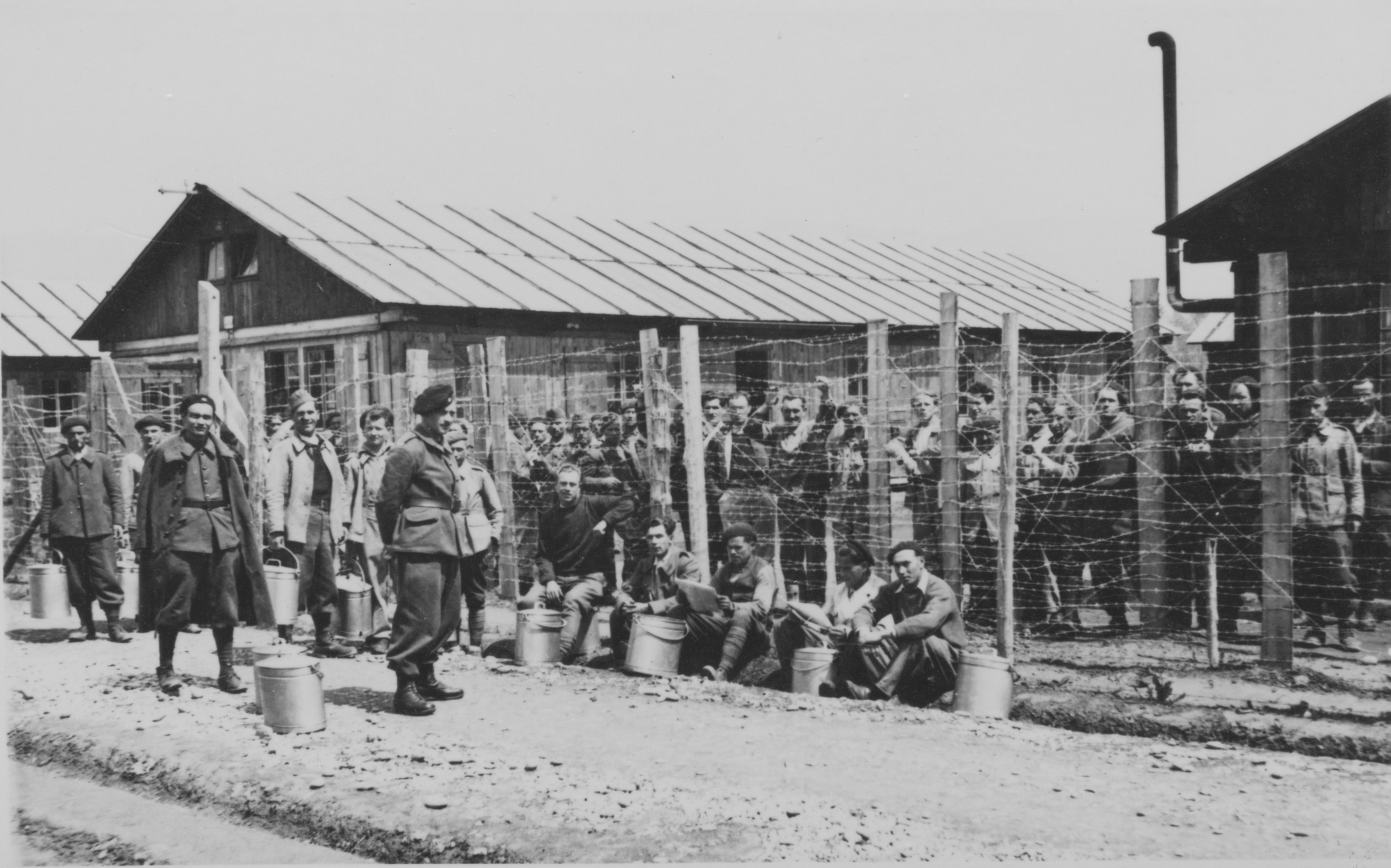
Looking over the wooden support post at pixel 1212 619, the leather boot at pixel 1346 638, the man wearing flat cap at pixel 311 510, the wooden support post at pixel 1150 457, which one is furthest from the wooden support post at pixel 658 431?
the leather boot at pixel 1346 638

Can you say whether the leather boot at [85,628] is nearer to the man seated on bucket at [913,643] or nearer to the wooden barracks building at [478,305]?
the wooden barracks building at [478,305]

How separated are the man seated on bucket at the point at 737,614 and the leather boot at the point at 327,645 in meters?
2.63

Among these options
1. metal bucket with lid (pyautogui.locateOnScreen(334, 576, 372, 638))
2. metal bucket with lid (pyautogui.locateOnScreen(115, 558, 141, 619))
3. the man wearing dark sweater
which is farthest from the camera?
metal bucket with lid (pyautogui.locateOnScreen(115, 558, 141, 619))

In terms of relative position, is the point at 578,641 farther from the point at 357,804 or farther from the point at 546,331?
the point at 546,331

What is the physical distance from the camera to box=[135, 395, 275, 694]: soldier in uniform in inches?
295

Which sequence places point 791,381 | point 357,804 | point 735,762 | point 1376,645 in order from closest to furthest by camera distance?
point 357,804, point 735,762, point 1376,645, point 791,381

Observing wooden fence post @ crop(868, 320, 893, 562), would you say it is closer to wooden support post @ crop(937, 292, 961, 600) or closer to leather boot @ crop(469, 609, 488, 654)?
wooden support post @ crop(937, 292, 961, 600)

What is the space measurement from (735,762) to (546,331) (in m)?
11.2

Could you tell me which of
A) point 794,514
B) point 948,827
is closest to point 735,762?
point 948,827

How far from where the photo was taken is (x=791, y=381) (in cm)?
1936

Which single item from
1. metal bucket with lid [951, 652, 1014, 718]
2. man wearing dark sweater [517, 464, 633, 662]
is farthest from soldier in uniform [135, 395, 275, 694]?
metal bucket with lid [951, 652, 1014, 718]

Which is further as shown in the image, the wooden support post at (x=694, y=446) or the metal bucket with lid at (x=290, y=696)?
the wooden support post at (x=694, y=446)

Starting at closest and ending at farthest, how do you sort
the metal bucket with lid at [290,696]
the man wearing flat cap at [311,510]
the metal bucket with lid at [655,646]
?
the metal bucket with lid at [290,696] → the metal bucket with lid at [655,646] → the man wearing flat cap at [311,510]

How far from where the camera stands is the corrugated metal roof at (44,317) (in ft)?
70.1
